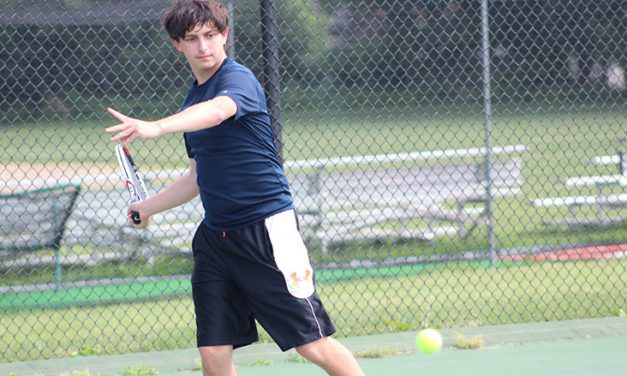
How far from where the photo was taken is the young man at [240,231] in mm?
3459

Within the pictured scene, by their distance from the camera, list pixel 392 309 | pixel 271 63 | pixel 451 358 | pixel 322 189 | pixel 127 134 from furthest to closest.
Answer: pixel 322 189, pixel 392 309, pixel 271 63, pixel 451 358, pixel 127 134

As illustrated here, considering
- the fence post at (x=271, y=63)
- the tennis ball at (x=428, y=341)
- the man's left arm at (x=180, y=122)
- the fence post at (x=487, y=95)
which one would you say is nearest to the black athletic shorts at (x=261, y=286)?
the man's left arm at (x=180, y=122)

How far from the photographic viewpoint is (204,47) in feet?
11.3

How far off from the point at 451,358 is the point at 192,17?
7.64 feet

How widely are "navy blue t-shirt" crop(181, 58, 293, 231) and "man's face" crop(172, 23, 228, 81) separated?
0.04 metres

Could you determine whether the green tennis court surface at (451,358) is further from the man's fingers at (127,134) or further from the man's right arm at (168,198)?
the man's fingers at (127,134)

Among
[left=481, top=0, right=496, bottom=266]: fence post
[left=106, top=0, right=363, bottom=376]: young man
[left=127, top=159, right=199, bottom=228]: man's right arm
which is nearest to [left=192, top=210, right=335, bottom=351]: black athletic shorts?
[left=106, top=0, right=363, bottom=376]: young man

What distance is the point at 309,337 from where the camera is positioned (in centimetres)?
352

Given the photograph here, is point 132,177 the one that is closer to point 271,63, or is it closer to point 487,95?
point 271,63

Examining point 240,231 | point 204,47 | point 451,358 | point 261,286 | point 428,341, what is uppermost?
point 204,47

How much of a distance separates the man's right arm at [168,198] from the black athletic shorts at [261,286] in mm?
194

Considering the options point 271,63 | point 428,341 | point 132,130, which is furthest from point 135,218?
point 271,63

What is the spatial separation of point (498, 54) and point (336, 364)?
212 inches

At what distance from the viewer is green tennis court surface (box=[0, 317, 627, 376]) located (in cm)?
486
